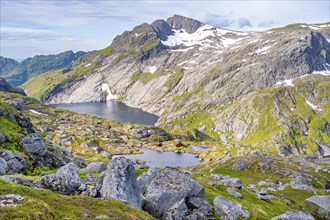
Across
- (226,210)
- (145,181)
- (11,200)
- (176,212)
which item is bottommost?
(226,210)

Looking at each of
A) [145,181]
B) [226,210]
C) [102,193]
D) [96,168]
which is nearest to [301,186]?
[226,210]

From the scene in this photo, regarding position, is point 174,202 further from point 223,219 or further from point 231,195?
point 231,195

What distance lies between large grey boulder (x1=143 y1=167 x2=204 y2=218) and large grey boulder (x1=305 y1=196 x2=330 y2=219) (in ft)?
172

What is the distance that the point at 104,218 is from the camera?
27359mm

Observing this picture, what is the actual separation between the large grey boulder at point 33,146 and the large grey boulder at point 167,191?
31.2 meters

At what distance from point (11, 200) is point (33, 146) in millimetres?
42331

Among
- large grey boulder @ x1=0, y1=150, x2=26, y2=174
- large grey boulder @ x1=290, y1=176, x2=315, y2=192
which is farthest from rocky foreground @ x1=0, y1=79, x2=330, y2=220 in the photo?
large grey boulder @ x1=290, y1=176, x2=315, y2=192

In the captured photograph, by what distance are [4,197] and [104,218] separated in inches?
323

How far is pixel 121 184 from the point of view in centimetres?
3841

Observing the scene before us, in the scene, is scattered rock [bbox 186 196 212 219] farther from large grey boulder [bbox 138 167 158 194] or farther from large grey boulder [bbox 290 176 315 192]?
large grey boulder [bbox 290 176 315 192]

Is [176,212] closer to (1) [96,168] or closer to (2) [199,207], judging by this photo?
(2) [199,207]

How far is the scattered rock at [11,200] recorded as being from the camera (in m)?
24.1

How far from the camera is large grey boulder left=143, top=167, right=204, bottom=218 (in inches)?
1599

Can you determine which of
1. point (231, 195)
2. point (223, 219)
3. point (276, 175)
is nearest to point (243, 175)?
point (276, 175)
